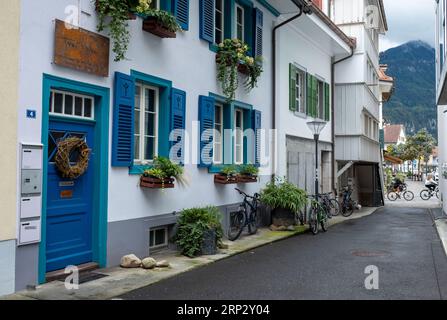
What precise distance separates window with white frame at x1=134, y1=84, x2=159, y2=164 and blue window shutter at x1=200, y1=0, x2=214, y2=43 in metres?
1.95

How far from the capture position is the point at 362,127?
2080 centimetres

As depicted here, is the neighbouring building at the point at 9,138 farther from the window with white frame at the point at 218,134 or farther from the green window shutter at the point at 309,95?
the green window shutter at the point at 309,95

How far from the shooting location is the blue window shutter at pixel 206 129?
10.4 meters

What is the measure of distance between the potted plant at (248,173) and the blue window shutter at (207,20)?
2.98 m

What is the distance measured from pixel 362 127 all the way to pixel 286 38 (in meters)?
7.04

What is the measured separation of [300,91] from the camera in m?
16.7

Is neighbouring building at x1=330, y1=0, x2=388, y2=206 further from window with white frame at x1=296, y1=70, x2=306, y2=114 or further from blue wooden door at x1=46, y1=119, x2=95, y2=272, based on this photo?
blue wooden door at x1=46, y1=119, x2=95, y2=272

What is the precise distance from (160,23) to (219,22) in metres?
3.27

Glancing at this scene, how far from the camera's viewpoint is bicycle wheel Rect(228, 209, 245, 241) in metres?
11.2

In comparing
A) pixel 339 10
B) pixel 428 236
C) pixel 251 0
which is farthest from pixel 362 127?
pixel 251 0

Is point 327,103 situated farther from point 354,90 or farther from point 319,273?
point 319,273

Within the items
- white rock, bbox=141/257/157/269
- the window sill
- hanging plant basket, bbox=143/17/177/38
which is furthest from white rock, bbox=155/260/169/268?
hanging plant basket, bbox=143/17/177/38

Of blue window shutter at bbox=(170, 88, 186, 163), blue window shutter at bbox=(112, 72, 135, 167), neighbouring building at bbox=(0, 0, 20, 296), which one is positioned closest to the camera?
neighbouring building at bbox=(0, 0, 20, 296)

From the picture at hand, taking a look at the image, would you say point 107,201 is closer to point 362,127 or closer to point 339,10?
point 362,127
